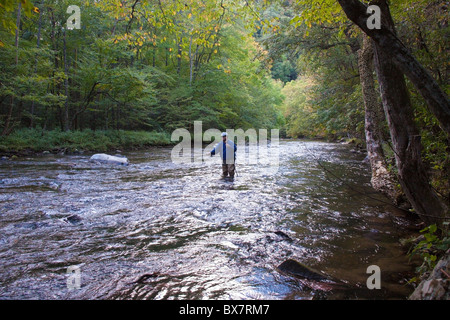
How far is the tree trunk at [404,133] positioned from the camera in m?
3.35

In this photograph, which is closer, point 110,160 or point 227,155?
point 227,155

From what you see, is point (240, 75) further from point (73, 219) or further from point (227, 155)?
point (73, 219)

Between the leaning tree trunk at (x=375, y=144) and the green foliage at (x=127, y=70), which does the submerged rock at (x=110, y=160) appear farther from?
the leaning tree trunk at (x=375, y=144)

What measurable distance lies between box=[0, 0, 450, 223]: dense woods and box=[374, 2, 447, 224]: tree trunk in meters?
0.01

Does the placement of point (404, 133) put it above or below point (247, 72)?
below

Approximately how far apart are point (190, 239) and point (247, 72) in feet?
80.6

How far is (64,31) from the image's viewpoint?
18.6 m

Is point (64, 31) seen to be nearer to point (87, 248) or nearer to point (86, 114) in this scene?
point (86, 114)

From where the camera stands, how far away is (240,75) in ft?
87.4

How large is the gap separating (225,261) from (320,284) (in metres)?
1.23

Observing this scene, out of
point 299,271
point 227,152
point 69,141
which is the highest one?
point 69,141

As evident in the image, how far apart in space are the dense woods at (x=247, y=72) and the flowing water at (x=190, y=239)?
42.2 inches

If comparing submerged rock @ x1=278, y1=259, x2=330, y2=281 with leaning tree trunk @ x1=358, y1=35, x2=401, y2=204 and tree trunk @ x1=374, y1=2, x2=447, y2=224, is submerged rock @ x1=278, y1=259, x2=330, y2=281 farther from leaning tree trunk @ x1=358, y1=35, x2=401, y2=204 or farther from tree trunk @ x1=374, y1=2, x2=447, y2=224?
leaning tree trunk @ x1=358, y1=35, x2=401, y2=204

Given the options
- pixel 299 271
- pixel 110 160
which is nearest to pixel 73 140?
pixel 110 160
